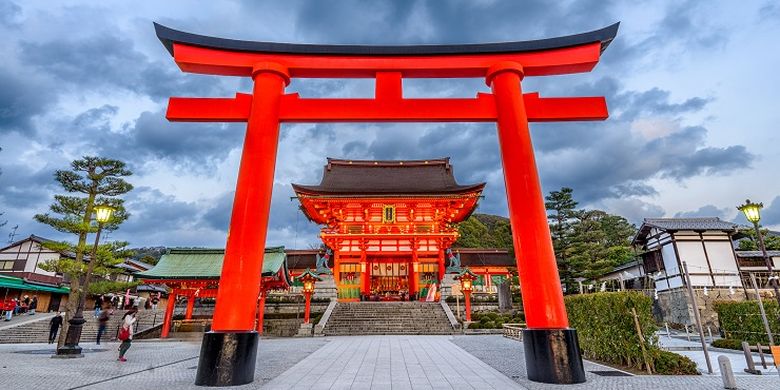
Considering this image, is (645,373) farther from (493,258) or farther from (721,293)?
(493,258)

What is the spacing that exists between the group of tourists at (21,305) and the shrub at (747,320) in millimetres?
35326

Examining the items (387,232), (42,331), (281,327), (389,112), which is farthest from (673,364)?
(42,331)

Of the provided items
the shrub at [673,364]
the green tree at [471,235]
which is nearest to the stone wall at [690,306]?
the shrub at [673,364]

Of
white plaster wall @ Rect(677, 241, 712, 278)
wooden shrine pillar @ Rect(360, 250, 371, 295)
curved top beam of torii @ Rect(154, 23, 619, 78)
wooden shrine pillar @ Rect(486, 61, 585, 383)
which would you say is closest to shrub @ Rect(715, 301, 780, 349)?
white plaster wall @ Rect(677, 241, 712, 278)

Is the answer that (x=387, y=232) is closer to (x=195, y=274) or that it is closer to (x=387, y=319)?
(x=387, y=319)

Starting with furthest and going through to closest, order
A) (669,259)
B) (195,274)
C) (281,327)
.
Result: (669,259) < (281,327) < (195,274)

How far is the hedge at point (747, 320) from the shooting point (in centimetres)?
1204

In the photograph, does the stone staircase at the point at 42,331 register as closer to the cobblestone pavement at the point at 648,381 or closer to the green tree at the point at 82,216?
the green tree at the point at 82,216

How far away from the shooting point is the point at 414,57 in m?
7.31

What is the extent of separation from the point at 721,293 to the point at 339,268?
2241cm

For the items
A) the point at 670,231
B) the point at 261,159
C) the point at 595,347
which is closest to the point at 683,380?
the point at 595,347

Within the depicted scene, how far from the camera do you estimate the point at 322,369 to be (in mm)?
7281

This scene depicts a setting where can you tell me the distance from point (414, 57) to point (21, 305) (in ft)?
115

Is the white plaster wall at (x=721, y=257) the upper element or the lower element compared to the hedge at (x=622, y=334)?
upper
